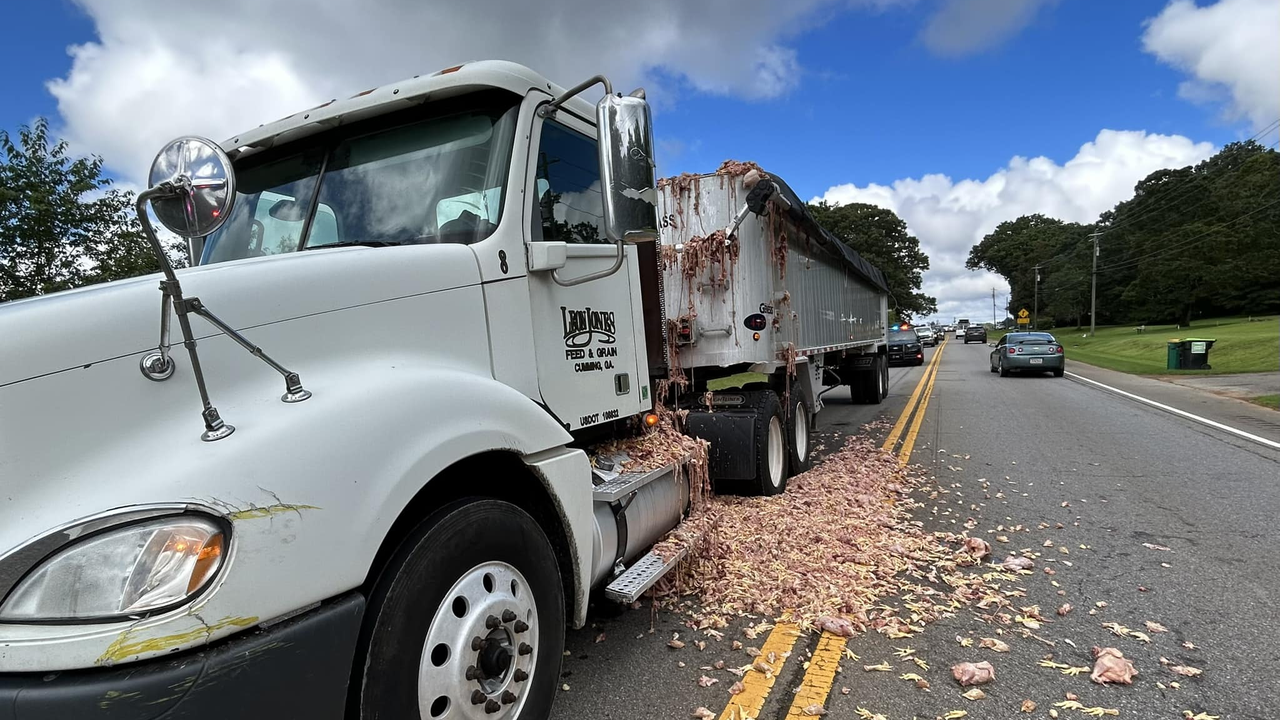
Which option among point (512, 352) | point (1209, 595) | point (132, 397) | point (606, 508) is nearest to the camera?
point (132, 397)

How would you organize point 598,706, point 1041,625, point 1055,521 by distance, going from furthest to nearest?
point 1055,521 < point 1041,625 < point 598,706

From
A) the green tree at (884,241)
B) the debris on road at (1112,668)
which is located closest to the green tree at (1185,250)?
the green tree at (884,241)

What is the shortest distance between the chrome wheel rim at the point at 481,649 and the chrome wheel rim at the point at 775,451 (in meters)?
4.13

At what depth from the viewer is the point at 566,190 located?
3.29 metres

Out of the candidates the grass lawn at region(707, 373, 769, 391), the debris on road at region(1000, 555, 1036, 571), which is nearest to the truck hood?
the debris on road at region(1000, 555, 1036, 571)

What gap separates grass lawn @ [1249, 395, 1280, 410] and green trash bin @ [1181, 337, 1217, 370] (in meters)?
9.42

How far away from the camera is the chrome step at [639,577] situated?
3.23 meters

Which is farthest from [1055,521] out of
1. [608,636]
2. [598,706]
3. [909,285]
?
[909,285]

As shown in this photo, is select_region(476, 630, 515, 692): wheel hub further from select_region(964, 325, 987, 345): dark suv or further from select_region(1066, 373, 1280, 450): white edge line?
select_region(964, 325, 987, 345): dark suv

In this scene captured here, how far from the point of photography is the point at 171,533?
1506 mm

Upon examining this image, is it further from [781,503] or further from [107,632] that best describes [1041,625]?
[107,632]

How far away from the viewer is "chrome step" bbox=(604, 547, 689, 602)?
323 cm

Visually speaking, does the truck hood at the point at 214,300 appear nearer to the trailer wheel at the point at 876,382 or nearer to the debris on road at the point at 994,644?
the debris on road at the point at 994,644

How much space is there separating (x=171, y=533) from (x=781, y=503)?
5054mm
